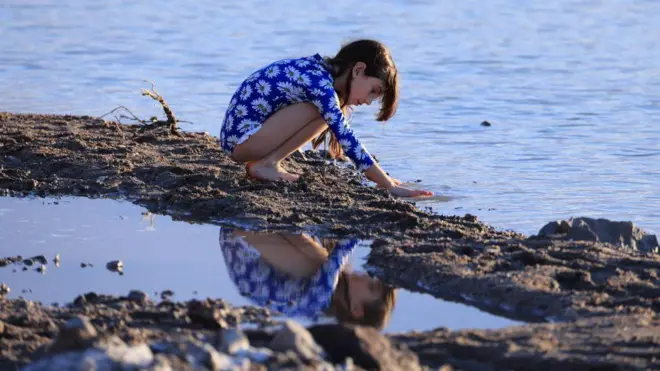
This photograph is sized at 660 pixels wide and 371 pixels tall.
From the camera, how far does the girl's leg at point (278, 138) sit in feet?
21.7

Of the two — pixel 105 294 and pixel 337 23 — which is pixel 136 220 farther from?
pixel 337 23

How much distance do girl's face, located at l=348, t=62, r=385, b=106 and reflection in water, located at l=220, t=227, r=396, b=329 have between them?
104 cm

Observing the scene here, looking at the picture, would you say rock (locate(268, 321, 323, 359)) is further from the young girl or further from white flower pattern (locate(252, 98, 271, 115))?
white flower pattern (locate(252, 98, 271, 115))

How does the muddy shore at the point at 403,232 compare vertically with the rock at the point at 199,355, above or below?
above

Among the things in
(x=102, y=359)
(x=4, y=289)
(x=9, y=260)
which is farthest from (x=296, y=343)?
(x=9, y=260)

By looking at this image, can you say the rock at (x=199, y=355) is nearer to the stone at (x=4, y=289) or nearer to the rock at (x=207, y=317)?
the rock at (x=207, y=317)

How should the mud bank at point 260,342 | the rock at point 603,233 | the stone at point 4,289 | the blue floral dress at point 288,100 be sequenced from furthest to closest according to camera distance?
the blue floral dress at point 288,100 < the rock at point 603,233 < the stone at point 4,289 < the mud bank at point 260,342

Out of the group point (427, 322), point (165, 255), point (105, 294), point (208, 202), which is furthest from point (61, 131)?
point (427, 322)

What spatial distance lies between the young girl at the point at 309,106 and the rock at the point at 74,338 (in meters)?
3.00

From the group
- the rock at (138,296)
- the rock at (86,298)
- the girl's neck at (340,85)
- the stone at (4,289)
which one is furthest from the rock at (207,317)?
the girl's neck at (340,85)

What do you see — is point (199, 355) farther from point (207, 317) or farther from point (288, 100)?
point (288, 100)

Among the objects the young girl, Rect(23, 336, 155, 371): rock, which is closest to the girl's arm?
the young girl

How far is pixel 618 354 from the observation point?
12.9ft

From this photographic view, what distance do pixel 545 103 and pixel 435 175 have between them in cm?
326
